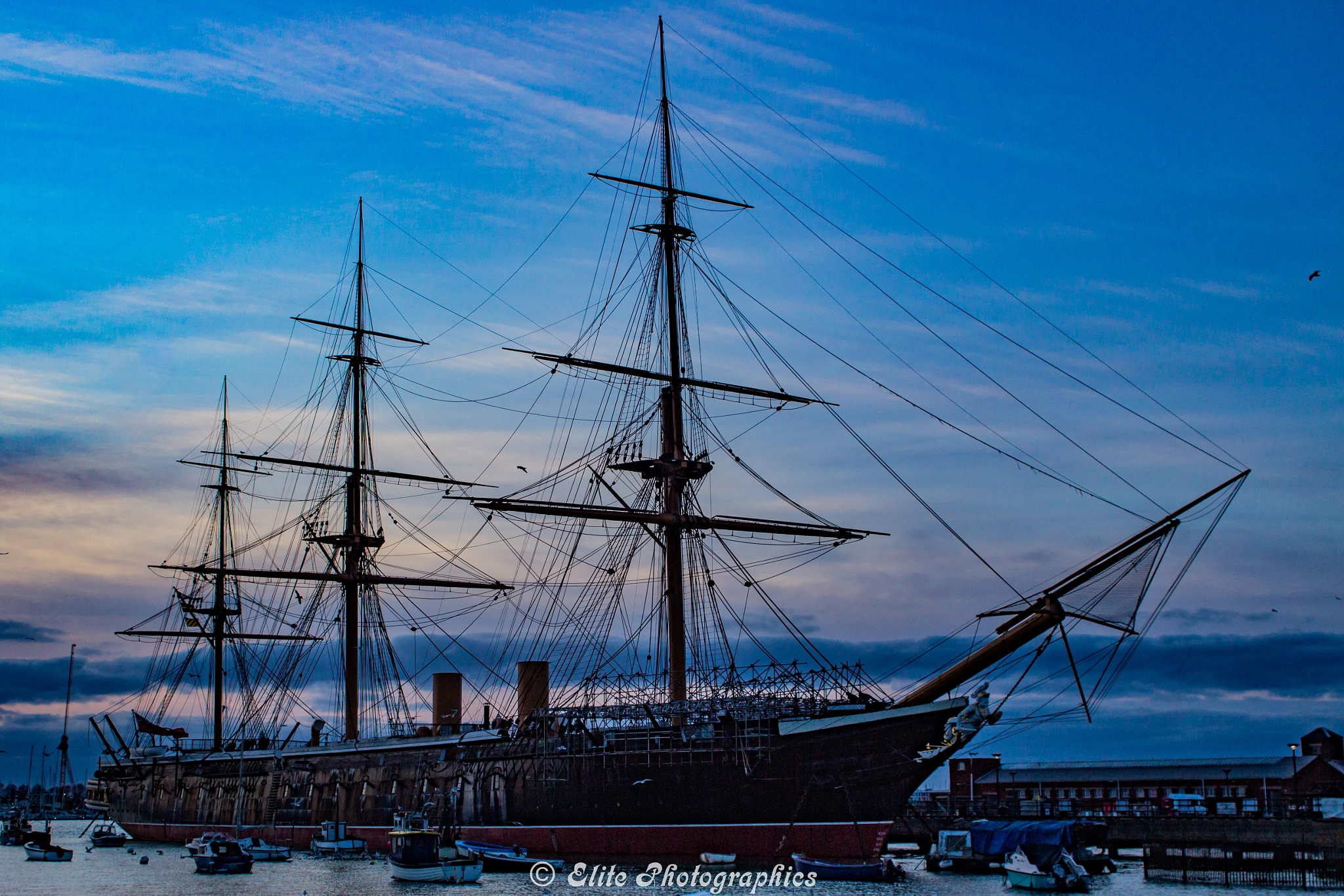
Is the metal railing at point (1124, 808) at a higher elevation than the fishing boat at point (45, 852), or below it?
higher

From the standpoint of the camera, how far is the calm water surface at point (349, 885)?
3688 cm

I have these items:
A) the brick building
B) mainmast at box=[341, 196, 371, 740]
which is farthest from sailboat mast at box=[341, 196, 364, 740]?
the brick building

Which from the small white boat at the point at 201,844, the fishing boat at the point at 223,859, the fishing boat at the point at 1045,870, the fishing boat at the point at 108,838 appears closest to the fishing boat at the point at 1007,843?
the fishing boat at the point at 1045,870

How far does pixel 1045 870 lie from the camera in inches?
1604

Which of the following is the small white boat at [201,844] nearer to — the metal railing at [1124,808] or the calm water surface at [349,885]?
the calm water surface at [349,885]

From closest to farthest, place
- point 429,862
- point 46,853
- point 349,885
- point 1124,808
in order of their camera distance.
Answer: point 349,885 → point 429,862 → point 46,853 → point 1124,808

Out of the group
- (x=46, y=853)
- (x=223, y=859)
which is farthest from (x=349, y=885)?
(x=46, y=853)

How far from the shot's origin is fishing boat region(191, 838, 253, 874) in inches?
1975

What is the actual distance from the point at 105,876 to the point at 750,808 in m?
27.5

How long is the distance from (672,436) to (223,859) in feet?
78.3

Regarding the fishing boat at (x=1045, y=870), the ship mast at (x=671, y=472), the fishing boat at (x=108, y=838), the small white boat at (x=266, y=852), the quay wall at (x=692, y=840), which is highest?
the ship mast at (x=671, y=472)

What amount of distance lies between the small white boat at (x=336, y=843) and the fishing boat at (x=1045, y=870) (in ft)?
91.0

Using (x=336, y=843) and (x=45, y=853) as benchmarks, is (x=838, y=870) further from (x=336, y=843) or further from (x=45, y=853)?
(x=45, y=853)

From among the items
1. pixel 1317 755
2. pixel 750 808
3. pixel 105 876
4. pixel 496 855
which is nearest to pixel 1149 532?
pixel 750 808
